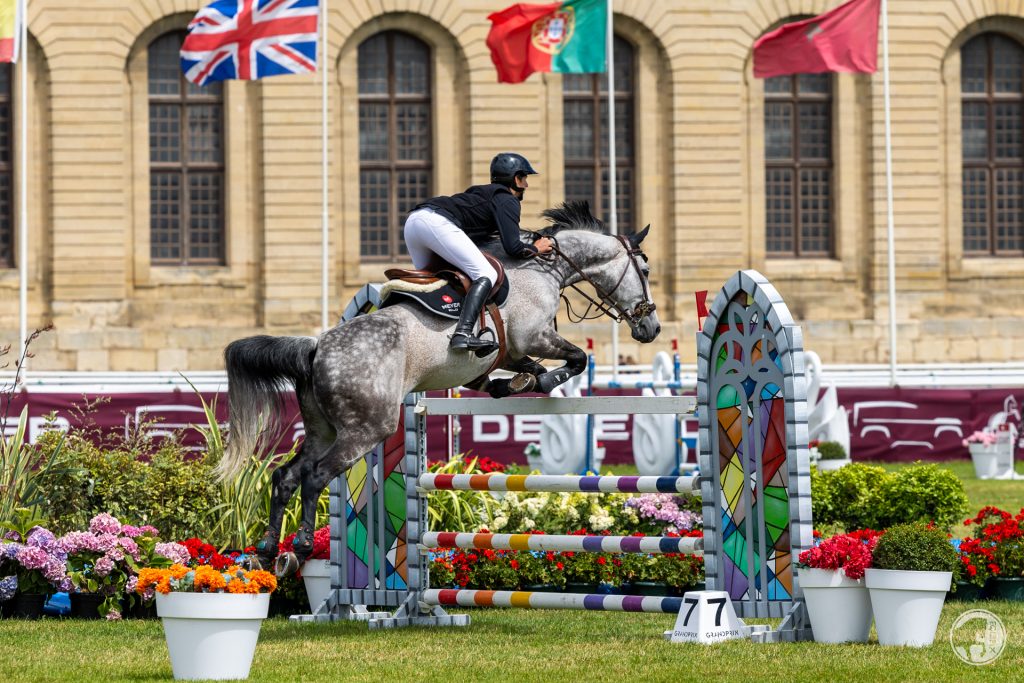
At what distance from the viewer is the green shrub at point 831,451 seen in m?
28.0

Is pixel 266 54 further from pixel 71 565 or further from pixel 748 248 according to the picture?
pixel 71 565

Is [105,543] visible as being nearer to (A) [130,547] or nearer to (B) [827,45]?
(A) [130,547]

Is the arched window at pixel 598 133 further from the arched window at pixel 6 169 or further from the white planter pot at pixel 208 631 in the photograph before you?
the white planter pot at pixel 208 631

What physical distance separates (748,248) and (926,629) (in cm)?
3511

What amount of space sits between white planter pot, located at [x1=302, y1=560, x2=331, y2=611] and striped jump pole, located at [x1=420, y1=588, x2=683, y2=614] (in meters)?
1.32

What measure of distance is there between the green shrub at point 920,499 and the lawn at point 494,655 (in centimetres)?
407

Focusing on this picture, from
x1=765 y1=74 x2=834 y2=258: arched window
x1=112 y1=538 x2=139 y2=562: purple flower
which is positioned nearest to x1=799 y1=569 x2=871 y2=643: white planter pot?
x1=112 y1=538 x2=139 y2=562: purple flower

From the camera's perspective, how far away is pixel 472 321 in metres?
12.3

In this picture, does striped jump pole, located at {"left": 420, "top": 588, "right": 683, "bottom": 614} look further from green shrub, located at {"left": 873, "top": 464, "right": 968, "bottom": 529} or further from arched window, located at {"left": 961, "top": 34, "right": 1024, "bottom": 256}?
arched window, located at {"left": 961, "top": 34, "right": 1024, "bottom": 256}

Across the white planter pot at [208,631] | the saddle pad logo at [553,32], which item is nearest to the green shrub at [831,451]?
the saddle pad logo at [553,32]

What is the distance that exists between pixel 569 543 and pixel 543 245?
1979mm

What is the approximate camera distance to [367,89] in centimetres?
4609

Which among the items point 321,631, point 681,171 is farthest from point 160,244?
point 321,631

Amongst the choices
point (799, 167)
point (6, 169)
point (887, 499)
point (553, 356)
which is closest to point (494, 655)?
point (553, 356)
